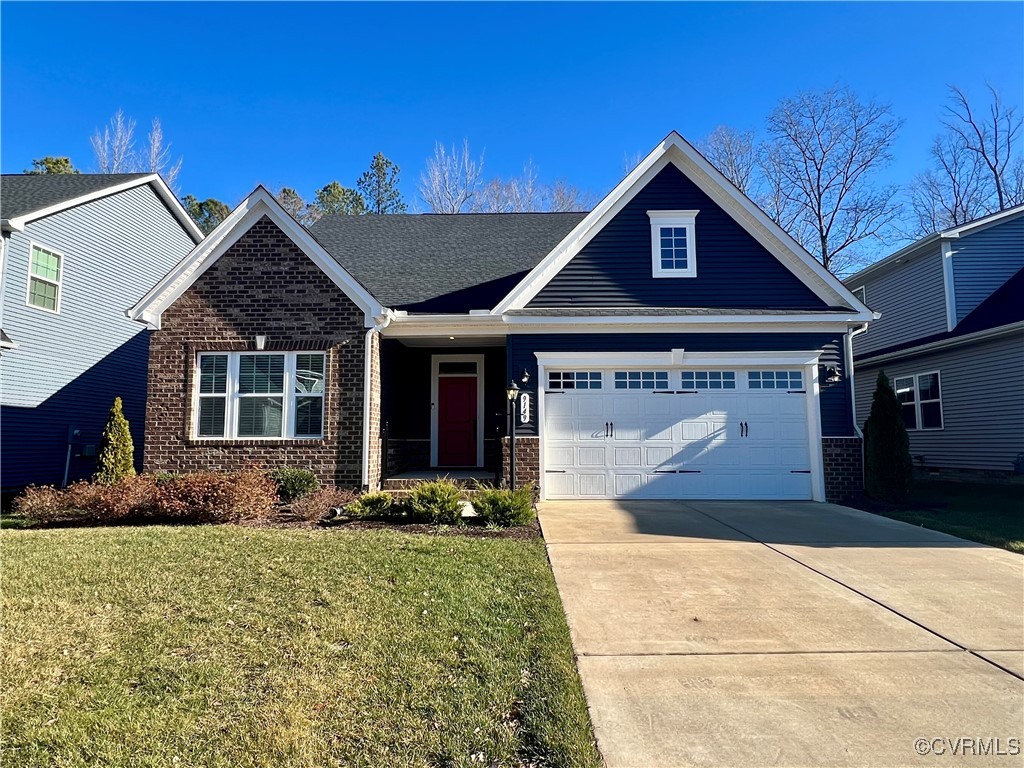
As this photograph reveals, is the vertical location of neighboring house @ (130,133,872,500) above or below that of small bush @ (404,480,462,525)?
Result: above

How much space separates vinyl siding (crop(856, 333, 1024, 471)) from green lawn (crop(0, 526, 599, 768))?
1269 centimetres

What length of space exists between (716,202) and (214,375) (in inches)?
398

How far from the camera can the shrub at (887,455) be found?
994 cm

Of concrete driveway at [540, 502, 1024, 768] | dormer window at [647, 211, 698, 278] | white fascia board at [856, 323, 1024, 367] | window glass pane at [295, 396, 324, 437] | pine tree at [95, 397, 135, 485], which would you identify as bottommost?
concrete driveway at [540, 502, 1024, 768]

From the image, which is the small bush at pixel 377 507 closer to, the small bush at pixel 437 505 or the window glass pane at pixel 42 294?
the small bush at pixel 437 505

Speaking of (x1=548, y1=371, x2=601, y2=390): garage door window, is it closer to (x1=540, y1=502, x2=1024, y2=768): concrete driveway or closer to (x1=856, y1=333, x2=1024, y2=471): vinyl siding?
(x1=540, y1=502, x2=1024, y2=768): concrete driveway

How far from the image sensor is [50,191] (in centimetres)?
1349

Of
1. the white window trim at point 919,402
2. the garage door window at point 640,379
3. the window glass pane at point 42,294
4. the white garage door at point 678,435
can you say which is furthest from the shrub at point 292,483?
the white window trim at point 919,402

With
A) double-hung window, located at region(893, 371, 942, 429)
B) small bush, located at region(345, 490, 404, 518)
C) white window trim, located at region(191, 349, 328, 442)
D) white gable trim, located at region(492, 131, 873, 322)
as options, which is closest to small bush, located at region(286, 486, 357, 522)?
small bush, located at region(345, 490, 404, 518)

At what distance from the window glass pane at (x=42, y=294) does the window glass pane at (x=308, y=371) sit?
23.0 ft

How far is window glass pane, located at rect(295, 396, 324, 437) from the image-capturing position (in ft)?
32.9

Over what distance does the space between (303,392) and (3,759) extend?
7.69 meters

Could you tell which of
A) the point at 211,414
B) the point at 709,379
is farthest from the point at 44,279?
the point at 709,379

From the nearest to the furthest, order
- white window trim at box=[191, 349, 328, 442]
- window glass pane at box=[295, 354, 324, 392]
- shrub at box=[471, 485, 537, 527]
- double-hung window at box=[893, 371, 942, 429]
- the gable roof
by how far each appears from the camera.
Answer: shrub at box=[471, 485, 537, 527] → white window trim at box=[191, 349, 328, 442] → window glass pane at box=[295, 354, 324, 392] → the gable roof → double-hung window at box=[893, 371, 942, 429]
